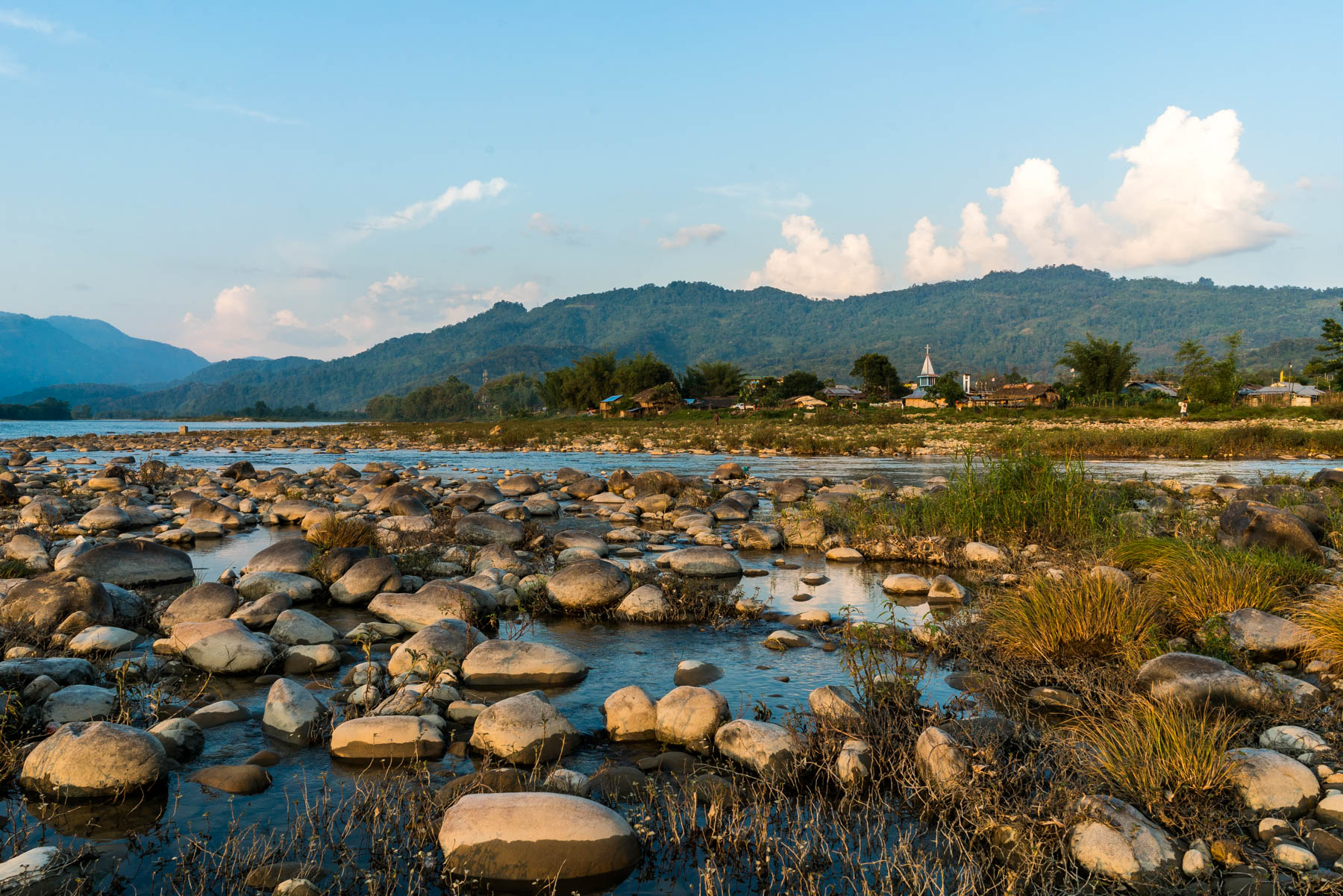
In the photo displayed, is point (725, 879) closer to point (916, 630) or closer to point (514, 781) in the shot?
point (514, 781)

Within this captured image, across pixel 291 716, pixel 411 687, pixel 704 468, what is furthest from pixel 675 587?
pixel 704 468

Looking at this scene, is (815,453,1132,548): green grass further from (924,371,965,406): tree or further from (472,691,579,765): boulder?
(924,371,965,406): tree

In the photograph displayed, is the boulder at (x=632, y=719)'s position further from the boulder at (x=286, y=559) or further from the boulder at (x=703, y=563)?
the boulder at (x=286, y=559)

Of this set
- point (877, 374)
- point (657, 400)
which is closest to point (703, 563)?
point (657, 400)

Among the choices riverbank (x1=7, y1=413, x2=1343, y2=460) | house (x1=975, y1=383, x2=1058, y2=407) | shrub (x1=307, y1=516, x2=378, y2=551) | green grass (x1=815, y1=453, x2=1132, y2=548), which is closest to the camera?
green grass (x1=815, y1=453, x2=1132, y2=548)

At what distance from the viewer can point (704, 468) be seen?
29.9 meters

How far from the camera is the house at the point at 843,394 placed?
105 metres

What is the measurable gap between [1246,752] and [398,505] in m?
14.2

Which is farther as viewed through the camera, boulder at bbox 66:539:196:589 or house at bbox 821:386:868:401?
house at bbox 821:386:868:401

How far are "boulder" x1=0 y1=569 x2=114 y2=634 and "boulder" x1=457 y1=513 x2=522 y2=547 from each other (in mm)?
5634

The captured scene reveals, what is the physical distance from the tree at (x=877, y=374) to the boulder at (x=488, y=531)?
96202 millimetres

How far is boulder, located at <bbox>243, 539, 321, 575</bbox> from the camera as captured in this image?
10477 millimetres

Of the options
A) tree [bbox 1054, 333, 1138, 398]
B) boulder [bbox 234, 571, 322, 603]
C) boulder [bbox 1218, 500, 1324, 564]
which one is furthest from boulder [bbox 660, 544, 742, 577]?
tree [bbox 1054, 333, 1138, 398]

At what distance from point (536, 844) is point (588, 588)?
5.32 metres
